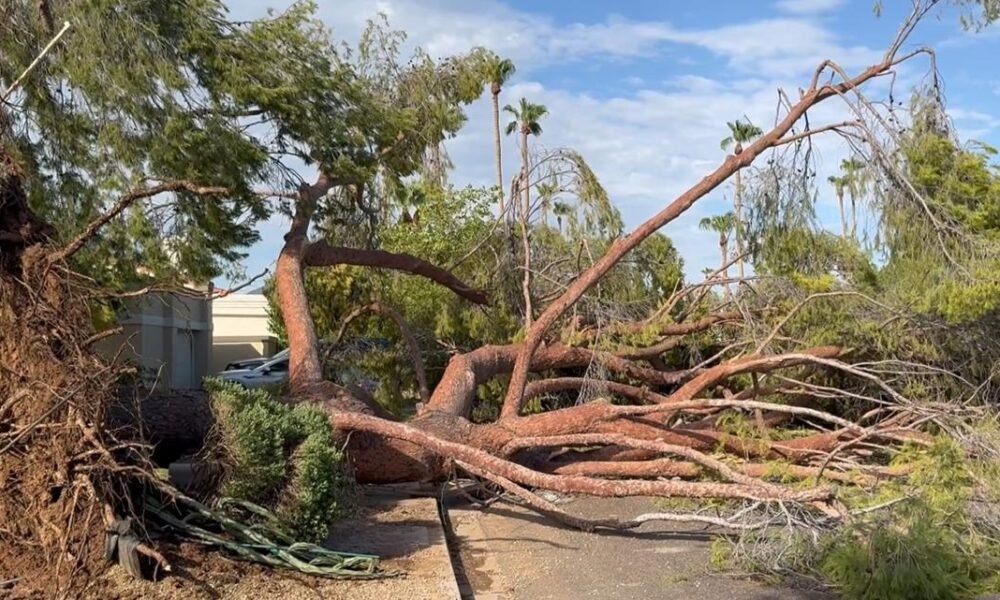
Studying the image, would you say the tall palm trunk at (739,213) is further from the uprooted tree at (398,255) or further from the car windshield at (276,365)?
the car windshield at (276,365)

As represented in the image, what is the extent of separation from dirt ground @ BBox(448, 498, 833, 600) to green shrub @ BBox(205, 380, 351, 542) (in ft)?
4.38

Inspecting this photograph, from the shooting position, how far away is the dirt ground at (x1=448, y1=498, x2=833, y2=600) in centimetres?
796

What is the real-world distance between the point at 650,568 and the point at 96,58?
741 cm

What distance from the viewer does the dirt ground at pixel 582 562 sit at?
7957 mm

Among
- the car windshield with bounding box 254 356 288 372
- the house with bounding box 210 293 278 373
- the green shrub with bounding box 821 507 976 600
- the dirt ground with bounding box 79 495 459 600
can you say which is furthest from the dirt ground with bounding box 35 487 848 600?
the house with bounding box 210 293 278 373

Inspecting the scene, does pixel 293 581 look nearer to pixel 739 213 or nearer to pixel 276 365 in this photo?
pixel 739 213

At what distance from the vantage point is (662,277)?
51.9 feet

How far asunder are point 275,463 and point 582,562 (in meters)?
2.77

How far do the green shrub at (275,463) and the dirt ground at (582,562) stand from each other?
1335mm

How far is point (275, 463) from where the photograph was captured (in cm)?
816

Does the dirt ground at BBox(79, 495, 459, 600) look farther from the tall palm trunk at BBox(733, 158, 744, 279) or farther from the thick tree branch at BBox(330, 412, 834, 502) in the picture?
the tall palm trunk at BBox(733, 158, 744, 279)

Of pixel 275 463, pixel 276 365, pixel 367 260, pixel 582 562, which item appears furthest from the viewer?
pixel 276 365

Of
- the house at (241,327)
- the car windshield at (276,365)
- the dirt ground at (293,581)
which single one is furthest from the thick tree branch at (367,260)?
the house at (241,327)

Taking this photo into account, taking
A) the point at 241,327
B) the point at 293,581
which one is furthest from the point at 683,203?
the point at 241,327
